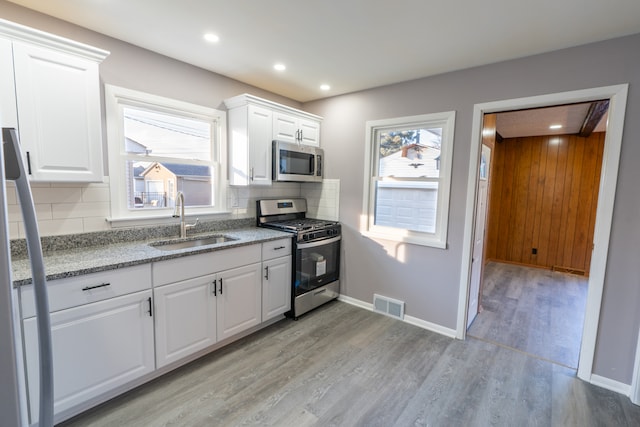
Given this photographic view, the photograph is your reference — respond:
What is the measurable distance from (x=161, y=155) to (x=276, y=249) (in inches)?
52.6

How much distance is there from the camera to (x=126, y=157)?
7.88 ft

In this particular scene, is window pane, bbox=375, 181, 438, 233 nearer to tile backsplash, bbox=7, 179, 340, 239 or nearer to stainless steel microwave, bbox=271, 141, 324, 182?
stainless steel microwave, bbox=271, 141, 324, 182

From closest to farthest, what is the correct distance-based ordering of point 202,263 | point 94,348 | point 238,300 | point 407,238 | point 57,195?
point 94,348 < point 57,195 < point 202,263 < point 238,300 < point 407,238

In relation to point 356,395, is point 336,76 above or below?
above

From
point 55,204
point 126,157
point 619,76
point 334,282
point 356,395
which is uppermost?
point 619,76

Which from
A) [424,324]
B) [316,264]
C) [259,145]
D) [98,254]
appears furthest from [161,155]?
[424,324]

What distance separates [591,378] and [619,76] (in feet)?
7.21

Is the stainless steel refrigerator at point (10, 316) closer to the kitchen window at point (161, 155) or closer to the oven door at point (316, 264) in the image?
the kitchen window at point (161, 155)

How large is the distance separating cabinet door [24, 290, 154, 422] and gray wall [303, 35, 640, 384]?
2.24 metres

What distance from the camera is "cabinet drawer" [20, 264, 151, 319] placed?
1541 millimetres

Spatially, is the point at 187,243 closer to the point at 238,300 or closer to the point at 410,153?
the point at 238,300

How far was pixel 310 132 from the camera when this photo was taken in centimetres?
356

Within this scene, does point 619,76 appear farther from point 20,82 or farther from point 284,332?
point 20,82

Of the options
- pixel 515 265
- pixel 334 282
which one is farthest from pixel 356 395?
pixel 515 265
